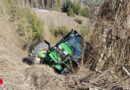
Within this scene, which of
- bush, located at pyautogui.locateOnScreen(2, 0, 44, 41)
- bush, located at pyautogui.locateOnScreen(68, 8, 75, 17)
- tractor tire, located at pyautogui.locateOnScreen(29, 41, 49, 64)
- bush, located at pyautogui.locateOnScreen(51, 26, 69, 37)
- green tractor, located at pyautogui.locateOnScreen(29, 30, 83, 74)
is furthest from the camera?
bush, located at pyautogui.locateOnScreen(68, 8, 75, 17)

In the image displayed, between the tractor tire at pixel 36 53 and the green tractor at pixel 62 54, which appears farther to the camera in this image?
the tractor tire at pixel 36 53

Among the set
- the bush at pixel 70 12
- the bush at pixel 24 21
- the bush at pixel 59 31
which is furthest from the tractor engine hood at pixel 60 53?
the bush at pixel 70 12

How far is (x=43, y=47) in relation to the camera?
14.4 feet

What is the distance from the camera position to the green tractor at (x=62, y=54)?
3.95 meters

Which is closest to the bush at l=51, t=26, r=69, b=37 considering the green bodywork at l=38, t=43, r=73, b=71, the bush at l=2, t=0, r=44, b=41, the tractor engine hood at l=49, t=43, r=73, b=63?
the bush at l=2, t=0, r=44, b=41

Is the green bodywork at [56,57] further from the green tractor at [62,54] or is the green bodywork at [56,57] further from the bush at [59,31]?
the bush at [59,31]

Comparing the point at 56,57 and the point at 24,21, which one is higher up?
the point at 24,21

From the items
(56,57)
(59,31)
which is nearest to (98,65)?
(56,57)

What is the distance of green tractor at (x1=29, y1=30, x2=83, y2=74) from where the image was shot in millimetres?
3951

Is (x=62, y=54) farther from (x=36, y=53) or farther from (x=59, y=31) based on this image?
(x=59, y=31)

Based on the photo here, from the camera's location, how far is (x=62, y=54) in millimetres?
3979

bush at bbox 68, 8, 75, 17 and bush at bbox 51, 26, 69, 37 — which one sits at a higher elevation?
bush at bbox 68, 8, 75, 17

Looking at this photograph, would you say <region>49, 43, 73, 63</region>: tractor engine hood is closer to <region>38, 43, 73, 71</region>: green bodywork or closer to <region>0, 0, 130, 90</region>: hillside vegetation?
<region>38, 43, 73, 71</region>: green bodywork

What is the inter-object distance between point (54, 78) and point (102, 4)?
7.56ft
